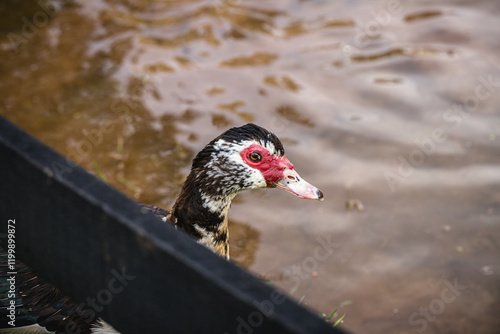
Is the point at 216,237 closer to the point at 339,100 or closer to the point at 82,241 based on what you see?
the point at 82,241

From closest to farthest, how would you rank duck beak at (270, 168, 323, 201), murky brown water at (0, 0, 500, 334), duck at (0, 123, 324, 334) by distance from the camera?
duck at (0, 123, 324, 334) → duck beak at (270, 168, 323, 201) → murky brown water at (0, 0, 500, 334)

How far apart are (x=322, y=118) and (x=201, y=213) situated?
8.35 ft

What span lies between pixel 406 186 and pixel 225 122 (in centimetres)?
163

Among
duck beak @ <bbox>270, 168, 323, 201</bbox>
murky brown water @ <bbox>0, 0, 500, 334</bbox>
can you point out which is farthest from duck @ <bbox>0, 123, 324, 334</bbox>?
murky brown water @ <bbox>0, 0, 500, 334</bbox>

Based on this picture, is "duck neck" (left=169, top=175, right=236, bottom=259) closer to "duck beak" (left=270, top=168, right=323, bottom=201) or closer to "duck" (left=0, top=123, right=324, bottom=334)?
"duck" (left=0, top=123, right=324, bottom=334)

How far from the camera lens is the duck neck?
259 centimetres

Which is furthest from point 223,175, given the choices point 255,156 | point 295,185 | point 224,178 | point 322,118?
point 322,118

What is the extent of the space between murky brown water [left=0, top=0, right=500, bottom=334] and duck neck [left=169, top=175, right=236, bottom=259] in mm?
1040

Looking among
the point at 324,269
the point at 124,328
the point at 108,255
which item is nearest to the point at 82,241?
the point at 108,255

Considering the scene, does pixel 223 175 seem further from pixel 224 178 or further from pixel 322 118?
pixel 322 118

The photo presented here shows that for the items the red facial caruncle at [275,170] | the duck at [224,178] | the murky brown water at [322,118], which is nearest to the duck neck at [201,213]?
the duck at [224,178]

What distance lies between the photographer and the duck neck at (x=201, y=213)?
8.50ft

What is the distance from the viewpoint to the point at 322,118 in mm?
4879

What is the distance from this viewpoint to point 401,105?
5.02 m
